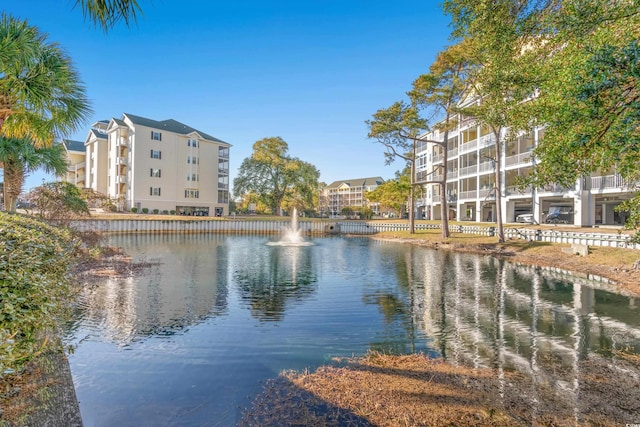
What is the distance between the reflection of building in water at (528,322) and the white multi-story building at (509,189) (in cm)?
1098

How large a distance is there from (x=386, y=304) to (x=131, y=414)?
26.9 feet

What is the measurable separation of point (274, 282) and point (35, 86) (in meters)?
10.9

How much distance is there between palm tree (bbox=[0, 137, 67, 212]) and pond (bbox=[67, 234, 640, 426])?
15.9ft

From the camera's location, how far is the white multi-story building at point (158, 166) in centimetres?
5053

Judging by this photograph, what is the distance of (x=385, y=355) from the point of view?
710cm

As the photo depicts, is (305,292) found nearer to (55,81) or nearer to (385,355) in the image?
(385,355)

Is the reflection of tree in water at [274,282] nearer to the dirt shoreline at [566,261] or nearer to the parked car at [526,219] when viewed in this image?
the dirt shoreline at [566,261]

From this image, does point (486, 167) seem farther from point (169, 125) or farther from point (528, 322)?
point (169, 125)

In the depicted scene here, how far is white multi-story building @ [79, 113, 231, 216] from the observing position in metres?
50.5

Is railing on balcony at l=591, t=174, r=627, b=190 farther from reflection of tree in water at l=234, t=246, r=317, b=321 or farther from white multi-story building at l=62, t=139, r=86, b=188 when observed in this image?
white multi-story building at l=62, t=139, r=86, b=188

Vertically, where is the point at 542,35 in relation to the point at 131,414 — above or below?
above

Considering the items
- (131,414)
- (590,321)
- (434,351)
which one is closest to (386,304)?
(434,351)

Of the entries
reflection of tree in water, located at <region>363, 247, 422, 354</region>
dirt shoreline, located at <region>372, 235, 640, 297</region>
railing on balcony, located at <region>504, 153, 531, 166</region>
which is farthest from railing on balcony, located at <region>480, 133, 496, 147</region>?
reflection of tree in water, located at <region>363, 247, 422, 354</region>

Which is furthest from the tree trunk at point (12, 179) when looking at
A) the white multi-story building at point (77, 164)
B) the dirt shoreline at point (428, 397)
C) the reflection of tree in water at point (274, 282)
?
the white multi-story building at point (77, 164)
